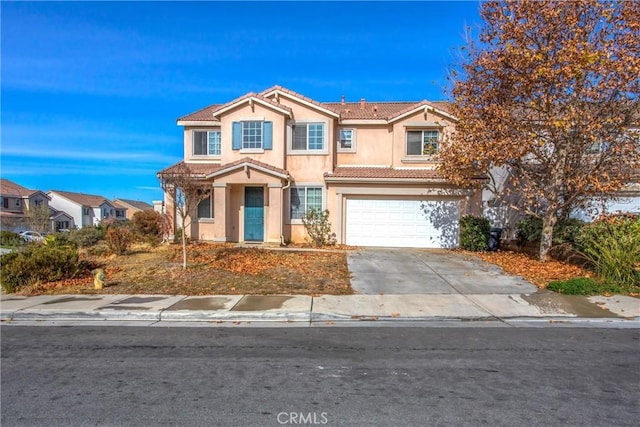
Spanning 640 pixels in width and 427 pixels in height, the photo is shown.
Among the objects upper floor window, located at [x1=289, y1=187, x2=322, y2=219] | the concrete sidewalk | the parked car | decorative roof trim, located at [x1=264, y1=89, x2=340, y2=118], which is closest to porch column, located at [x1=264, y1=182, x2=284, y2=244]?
upper floor window, located at [x1=289, y1=187, x2=322, y2=219]

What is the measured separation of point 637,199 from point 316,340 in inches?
648

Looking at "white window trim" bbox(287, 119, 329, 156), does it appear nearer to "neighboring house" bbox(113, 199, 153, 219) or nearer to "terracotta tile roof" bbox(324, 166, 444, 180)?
"terracotta tile roof" bbox(324, 166, 444, 180)

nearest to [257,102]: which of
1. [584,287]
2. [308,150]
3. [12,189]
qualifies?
[308,150]

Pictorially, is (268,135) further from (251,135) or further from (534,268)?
(534,268)

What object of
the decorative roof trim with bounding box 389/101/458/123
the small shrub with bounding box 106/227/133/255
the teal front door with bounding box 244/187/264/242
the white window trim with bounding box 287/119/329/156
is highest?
the decorative roof trim with bounding box 389/101/458/123

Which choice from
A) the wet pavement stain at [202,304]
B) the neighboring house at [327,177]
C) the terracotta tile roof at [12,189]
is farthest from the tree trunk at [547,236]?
the terracotta tile roof at [12,189]

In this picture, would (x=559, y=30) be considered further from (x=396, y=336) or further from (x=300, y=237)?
(x=300, y=237)

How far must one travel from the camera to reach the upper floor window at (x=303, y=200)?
17.4 metres

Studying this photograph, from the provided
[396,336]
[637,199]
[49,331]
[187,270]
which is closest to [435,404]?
[396,336]

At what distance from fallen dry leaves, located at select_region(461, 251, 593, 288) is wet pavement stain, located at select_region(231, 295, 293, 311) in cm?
612

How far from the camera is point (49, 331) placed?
661 cm

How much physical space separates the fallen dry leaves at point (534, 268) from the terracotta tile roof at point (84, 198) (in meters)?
67.3

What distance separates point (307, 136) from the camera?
57.7 ft

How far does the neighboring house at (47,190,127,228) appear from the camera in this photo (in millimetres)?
63875
